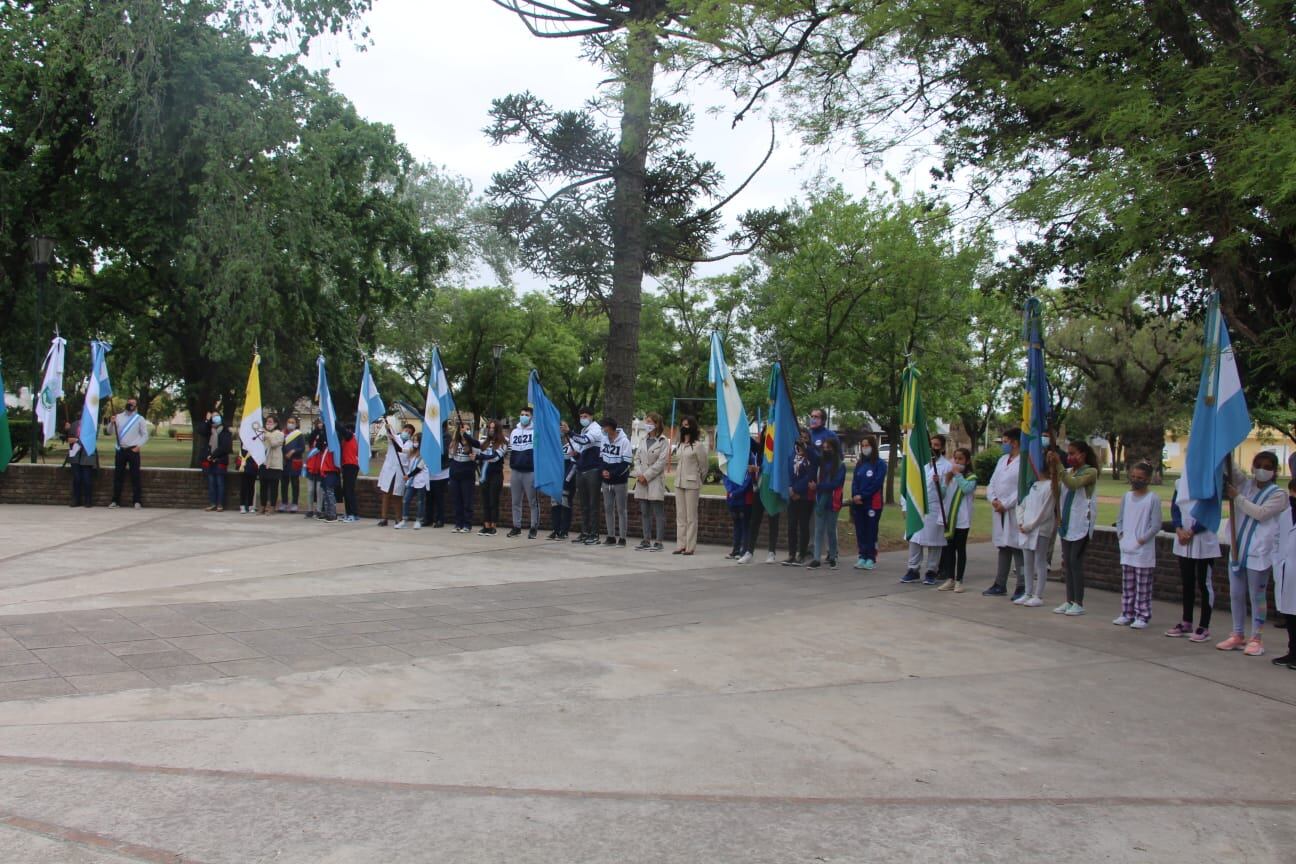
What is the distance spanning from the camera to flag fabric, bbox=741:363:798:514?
525 inches

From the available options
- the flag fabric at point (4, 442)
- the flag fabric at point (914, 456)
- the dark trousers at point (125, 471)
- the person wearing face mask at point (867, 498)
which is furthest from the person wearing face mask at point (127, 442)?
the flag fabric at point (914, 456)

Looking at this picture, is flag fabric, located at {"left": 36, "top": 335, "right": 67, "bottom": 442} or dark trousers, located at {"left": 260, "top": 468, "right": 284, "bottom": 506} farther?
flag fabric, located at {"left": 36, "top": 335, "right": 67, "bottom": 442}

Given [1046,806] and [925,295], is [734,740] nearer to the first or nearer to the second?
[1046,806]

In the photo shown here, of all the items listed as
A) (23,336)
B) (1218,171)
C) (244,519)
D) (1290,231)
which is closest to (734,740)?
(1218,171)

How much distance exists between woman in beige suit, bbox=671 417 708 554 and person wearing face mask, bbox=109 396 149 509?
1035 cm

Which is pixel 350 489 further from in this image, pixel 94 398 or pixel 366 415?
pixel 94 398

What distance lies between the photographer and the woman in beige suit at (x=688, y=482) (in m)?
14.1

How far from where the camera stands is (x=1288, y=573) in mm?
7859

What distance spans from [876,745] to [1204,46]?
6527mm

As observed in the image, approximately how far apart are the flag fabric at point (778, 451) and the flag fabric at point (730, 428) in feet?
0.47

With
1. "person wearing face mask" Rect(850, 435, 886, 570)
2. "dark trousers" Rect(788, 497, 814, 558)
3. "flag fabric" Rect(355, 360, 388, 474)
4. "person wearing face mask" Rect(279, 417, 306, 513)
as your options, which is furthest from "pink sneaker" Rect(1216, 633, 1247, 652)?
"person wearing face mask" Rect(279, 417, 306, 513)

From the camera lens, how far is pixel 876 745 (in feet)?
18.2

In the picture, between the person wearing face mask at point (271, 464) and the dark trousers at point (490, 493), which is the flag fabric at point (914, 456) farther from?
the person wearing face mask at point (271, 464)

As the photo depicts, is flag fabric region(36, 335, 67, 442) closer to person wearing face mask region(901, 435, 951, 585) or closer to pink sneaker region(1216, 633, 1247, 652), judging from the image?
person wearing face mask region(901, 435, 951, 585)
